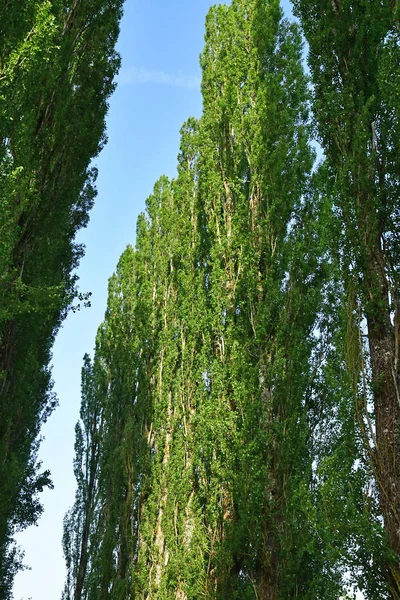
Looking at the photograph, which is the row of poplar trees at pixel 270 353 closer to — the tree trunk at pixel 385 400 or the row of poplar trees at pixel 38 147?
the tree trunk at pixel 385 400

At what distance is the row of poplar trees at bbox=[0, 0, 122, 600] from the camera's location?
7301 millimetres

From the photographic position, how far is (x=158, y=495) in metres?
11.3

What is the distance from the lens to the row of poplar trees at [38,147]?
7.30 metres

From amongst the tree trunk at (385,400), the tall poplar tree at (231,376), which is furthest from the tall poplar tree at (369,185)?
the tall poplar tree at (231,376)

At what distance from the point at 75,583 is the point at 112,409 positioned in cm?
383

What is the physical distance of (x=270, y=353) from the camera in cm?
860

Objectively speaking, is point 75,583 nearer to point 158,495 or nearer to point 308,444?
point 158,495

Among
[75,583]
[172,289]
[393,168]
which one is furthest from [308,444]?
[75,583]

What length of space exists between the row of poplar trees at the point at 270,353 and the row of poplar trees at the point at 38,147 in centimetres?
226

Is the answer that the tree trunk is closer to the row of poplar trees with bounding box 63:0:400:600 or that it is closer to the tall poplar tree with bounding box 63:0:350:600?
the row of poplar trees with bounding box 63:0:400:600

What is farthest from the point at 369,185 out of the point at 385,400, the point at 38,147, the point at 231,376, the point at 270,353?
the point at 38,147

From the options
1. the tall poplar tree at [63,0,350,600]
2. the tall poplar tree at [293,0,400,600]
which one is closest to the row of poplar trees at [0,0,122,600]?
the tall poplar tree at [63,0,350,600]

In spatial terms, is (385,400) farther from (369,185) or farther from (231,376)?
(231,376)

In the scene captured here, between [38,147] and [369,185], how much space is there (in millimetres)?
4590
